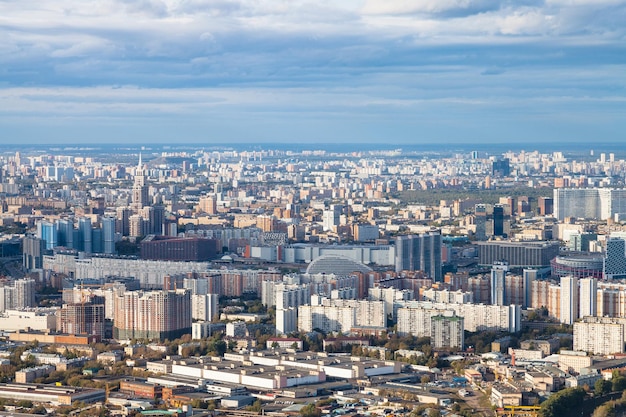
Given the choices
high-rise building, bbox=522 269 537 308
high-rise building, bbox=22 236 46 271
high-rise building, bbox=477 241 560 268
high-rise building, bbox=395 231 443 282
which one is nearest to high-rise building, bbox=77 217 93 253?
high-rise building, bbox=22 236 46 271

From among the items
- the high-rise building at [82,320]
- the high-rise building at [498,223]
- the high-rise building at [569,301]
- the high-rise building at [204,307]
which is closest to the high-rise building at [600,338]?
the high-rise building at [569,301]

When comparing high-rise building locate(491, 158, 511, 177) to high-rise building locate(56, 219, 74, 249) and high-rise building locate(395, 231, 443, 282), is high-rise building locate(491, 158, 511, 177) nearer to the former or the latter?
high-rise building locate(56, 219, 74, 249)

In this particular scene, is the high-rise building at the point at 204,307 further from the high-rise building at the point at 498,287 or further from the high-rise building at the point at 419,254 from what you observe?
the high-rise building at the point at 419,254

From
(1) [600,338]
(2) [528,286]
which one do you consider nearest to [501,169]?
(2) [528,286]

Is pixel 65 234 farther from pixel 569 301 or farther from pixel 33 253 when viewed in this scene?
pixel 569 301

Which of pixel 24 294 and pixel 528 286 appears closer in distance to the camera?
pixel 24 294
